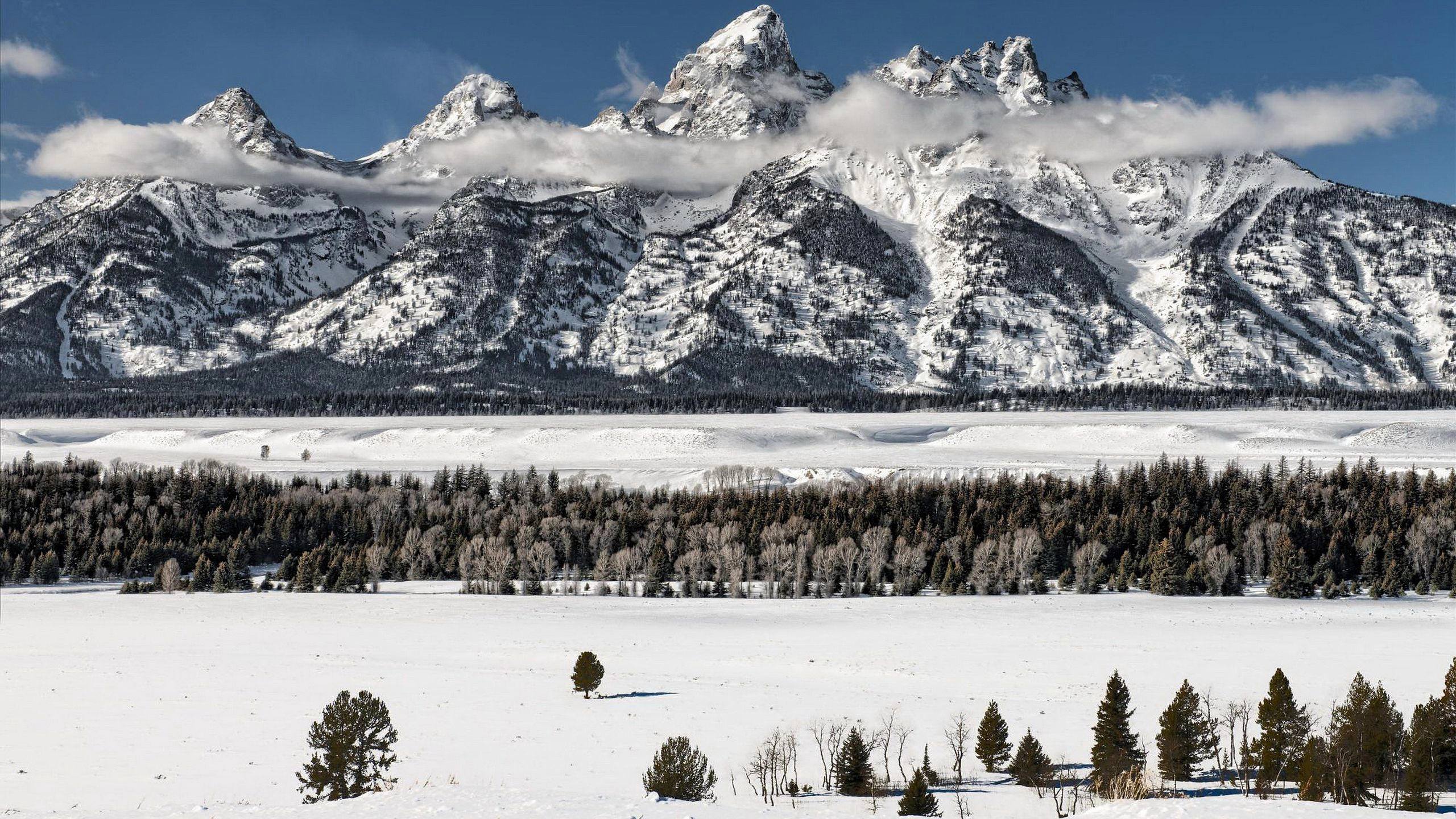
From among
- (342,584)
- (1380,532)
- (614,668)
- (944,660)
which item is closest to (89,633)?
(342,584)

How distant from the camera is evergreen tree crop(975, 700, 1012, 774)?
135 ft

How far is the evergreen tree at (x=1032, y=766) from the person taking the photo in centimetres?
3959

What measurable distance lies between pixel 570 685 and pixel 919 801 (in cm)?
2663

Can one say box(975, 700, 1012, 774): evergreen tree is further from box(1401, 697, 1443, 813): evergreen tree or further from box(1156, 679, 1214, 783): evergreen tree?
box(1401, 697, 1443, 813): evergreen tree

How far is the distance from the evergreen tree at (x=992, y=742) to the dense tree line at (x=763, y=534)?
57814 mm

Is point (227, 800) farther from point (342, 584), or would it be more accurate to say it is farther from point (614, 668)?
point (342, 584)

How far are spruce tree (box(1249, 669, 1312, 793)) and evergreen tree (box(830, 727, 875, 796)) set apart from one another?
608 inches

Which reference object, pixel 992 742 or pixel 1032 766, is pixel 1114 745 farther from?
pixel 992 742

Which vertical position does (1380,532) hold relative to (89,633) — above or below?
above

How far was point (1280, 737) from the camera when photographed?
130 ft

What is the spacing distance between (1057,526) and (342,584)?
80623 mm

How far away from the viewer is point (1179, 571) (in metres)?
97.6

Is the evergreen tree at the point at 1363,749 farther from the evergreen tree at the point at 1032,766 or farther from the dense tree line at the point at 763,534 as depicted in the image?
the dense tree line at the point at 763,534

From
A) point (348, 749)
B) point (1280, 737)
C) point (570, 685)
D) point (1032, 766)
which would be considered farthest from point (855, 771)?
point (570, 685)
